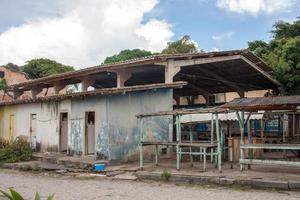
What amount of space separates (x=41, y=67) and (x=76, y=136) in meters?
34.5

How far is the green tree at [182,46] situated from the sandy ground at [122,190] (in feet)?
80.9

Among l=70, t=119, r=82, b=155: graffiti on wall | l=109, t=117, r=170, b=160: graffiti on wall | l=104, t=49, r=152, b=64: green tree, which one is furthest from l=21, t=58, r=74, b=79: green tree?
l=109, t=117, r=170, b=160: graffiti on wall

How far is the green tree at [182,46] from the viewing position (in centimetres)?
3700

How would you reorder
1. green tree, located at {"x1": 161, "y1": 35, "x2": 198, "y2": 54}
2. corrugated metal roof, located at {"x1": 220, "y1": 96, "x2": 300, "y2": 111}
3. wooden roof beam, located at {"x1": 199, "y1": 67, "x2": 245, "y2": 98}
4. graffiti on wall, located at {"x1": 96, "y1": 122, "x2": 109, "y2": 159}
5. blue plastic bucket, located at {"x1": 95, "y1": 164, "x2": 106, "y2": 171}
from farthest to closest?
green tree, located at {"x1": 161, "y1": 35, "x2": 198, "y2": 54} < wooden roof beam, located at {"x1": 199, "y1": 67, "x2": 245, "y2": 98} < graffiti on wall, located at {"x1": 96, "y1": 122, "x2": 109, "y2": 159} < blue plastic bucket, located at {"x1": 95, "y1": 164, "x2": 106, "y2": 171} < corrugated metal roof, located at {"x1": 220, "y1": 96, "x2": 300, "y2": 111}

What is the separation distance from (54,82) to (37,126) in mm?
2873

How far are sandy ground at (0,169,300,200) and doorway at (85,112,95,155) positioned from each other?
3.93 meters

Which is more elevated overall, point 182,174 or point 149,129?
point 149,129

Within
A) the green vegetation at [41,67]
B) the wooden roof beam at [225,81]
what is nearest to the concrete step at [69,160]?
the wooden roof beam at [225,81]

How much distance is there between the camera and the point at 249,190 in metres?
10.8

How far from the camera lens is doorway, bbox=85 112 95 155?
17.8 meters

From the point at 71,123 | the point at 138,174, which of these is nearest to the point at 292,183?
the point at 138,174

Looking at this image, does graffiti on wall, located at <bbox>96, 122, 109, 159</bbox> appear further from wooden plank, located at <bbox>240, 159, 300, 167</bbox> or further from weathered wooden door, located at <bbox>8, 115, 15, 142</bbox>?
weathered wooden door, located at <bbox>8, 115, 15, 142</bbox>

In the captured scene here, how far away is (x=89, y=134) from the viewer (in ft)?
58.7

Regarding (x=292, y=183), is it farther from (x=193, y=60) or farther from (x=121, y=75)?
(x=121, y=75)
